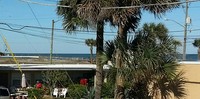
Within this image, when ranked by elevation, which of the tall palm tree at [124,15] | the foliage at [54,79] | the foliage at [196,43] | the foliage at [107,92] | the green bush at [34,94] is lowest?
the green bush at [34,94]

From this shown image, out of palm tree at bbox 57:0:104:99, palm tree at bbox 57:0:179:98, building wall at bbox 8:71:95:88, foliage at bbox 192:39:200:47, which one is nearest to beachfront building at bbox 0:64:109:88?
building wall at bbox 8:71:95:88

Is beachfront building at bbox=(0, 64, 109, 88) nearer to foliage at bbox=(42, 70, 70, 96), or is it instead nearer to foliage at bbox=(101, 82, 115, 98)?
foliage at bbox=(42, 70, 70, 96)

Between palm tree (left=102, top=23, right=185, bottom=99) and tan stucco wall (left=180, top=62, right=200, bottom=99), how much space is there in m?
0.25

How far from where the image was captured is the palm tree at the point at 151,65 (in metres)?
17.0

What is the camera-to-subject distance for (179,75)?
18.6 m

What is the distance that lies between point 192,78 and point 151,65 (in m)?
2.68

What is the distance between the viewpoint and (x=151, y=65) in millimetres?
16812

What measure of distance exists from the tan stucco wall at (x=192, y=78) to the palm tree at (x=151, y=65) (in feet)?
0.83

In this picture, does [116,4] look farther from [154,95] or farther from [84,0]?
[154,95]

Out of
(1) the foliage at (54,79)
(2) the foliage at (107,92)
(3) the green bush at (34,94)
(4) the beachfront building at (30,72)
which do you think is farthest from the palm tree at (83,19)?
(4) the beachfront building at (30,72)

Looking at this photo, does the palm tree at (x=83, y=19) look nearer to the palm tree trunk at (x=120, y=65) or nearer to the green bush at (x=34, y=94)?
the palm tree trunk at (x=120, y=65)

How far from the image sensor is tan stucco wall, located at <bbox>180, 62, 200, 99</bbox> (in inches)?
725

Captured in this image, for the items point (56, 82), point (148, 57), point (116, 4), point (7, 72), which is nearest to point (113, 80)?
point (148, 57)

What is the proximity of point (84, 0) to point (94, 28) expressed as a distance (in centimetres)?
121
